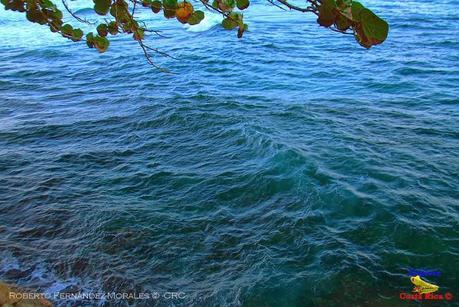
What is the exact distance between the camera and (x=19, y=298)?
179 inches

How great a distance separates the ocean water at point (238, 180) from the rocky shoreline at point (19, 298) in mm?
272

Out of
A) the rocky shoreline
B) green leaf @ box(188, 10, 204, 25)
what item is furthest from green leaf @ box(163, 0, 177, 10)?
the rocky shoreline

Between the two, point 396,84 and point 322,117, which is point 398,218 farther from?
point 396,84

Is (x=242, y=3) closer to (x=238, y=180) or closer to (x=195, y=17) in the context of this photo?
(x=195, y=17)

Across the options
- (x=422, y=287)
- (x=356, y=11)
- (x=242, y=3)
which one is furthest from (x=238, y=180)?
(x=356, y=11)

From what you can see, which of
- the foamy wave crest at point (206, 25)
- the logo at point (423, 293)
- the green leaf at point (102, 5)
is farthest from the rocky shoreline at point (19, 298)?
the foamy wave crest at point (206, 25)

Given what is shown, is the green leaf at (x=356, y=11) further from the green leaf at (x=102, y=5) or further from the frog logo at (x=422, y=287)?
the frog logo at (x=422, y=287)

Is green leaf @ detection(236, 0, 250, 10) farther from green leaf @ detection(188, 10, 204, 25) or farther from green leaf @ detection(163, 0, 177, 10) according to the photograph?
green leaf @ detection(163, 0, 177, 10)

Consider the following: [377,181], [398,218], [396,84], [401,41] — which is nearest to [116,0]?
[398,218]

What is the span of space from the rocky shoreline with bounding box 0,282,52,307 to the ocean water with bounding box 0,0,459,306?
27cm

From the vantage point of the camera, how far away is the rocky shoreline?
4.36m

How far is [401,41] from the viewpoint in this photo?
1547 cm

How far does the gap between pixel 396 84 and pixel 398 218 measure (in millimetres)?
6198

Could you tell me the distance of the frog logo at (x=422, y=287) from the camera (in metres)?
5.15
